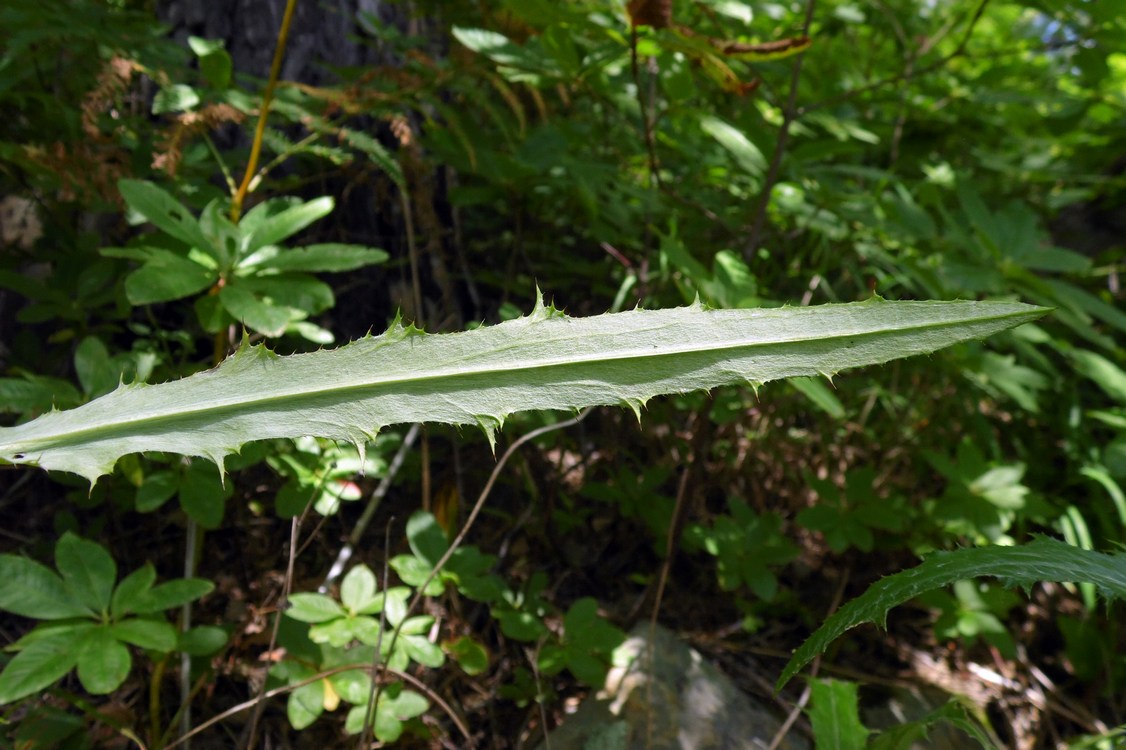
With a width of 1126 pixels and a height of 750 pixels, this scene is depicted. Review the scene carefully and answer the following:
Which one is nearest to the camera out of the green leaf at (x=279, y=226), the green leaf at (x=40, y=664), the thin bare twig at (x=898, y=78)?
the green leaf at (x=40, y=664)

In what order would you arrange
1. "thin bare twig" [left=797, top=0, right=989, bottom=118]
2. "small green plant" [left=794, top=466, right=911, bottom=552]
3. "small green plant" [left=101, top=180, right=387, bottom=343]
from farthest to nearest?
"small green plant" [left=794, top=466, right=911, bottom=552]
"thin bare twig" [left=797, top=0, right=989, bottom=118]
"small green plant" [left=101, top=180, right=387, bottom=343]

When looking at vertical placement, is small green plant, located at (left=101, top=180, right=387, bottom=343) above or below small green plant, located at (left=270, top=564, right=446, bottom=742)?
above

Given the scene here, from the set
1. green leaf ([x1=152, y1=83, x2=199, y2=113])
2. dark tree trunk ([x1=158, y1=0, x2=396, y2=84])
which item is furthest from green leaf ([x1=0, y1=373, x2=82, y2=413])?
dark tree trunk ([x1=158, y1=0, x2=396, y2=84])

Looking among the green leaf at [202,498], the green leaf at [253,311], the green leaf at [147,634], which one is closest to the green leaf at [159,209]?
the green leaf at [253,311]

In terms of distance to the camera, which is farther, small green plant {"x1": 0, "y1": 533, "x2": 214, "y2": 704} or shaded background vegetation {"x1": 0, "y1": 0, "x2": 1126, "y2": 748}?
shaded background vegetation {"x1": 0, "y1": 0, "x2": 1126, "y2": 748}

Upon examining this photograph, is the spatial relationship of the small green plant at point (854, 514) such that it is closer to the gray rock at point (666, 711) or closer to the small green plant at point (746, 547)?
the small green plant at point (746, 547)

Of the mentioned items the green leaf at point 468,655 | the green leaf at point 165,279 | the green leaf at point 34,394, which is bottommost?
the green leaf at point 468,655

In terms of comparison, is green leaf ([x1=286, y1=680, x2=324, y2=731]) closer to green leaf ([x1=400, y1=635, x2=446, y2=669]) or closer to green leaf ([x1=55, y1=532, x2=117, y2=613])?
green leaf ([x1=400, y1=635, x2=446, y2=669])

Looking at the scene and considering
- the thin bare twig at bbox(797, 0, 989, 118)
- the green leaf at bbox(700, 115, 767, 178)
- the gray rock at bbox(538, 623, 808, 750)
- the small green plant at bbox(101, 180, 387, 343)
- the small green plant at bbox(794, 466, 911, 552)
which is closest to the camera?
the small green plant at bbox(101, 180, 387, 343)
